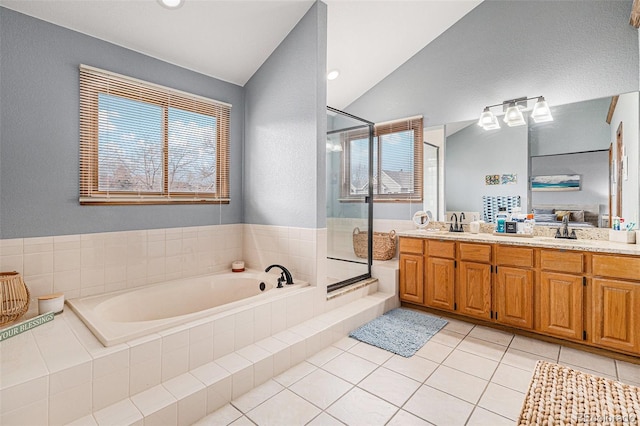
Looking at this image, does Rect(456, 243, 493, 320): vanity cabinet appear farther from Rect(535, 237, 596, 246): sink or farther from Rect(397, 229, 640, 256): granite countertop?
Rect(535, 237, 596, 246): sink

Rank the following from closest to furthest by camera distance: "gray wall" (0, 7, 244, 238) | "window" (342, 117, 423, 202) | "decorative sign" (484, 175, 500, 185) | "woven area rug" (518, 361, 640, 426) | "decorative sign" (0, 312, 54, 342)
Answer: "woven area rug" (518, 361, 640, 426)
"decorative sign" (0, 312, 54, 342)
"gray wall" (0, 7, 244, 238)
"decorative sign" (484, 175, 500, 185)
"window" (342, 117, 423, 202)

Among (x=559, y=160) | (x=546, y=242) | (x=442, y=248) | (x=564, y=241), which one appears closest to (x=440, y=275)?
(x=442, y=248)

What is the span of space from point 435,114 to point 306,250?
2.35 m

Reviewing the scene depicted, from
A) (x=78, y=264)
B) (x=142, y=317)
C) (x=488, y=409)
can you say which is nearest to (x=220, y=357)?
(x=142, y=317)

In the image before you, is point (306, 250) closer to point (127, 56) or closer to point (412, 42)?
point (127, 56)

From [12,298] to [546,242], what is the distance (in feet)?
12.9

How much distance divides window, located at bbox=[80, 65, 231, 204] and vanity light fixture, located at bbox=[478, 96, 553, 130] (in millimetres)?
2759

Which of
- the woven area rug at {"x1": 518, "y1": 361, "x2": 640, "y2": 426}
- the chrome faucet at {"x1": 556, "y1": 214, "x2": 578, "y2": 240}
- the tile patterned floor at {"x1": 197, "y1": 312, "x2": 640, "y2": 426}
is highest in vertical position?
the chrome faucet at {"x1": 556, "y1": 214, "x2": 578, "y2": 240}

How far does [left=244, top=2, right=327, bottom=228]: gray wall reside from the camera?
9.21ft

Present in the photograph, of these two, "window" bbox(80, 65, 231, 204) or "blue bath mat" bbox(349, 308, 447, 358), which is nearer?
"window" bbox(80, 65, 231, 204)

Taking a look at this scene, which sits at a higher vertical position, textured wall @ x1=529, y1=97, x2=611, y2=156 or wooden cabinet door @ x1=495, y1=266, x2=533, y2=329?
textured wall @ x1=529, y1=97, x2=611, y2=156

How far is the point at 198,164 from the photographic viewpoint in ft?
10.3

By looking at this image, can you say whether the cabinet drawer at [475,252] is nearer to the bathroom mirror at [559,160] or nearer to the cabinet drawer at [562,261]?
the cabinet drawer at [562,261]

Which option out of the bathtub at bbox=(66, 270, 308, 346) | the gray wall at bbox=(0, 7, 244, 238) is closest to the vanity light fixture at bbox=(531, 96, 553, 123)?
the bathtub at bbox=(66, 270, 308, 346)
